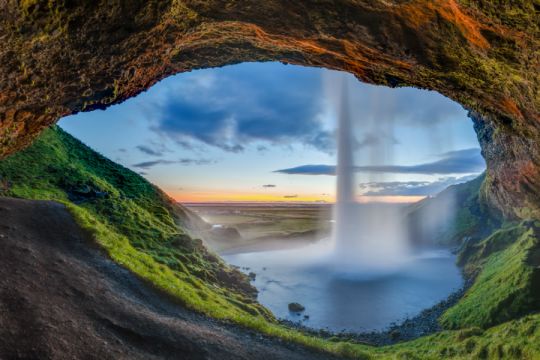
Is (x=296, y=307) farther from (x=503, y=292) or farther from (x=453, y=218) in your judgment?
(x=453, y=218)

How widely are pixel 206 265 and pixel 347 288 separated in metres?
19.9

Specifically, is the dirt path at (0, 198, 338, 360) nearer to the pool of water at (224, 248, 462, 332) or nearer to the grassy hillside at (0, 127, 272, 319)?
the grassy hillside at (0, 127, 272, 319)

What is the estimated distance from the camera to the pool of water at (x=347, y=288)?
103ft

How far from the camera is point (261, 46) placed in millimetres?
14773

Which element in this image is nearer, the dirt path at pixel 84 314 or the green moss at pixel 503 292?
the dirt path at pixel 84 314

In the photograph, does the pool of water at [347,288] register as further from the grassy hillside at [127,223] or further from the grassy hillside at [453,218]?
the grassy hillside at [453,218]

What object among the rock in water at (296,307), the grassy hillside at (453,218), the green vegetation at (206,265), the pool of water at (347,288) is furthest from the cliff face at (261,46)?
the grassy hillside at (453,218)

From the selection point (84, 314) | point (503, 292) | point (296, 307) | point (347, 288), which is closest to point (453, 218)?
point (347, 288)

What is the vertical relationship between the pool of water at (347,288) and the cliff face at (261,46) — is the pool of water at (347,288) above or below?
below

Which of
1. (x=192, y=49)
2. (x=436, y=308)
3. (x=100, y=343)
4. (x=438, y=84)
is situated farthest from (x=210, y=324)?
(x=436, y=308)

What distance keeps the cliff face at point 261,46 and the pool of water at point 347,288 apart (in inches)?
895

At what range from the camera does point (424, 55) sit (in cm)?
1224

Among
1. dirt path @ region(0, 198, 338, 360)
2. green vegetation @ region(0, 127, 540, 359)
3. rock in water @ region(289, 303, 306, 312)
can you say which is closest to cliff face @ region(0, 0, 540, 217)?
dirt path @ region(0, 198, 338, 360)

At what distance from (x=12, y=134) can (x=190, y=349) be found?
37.9 feet
